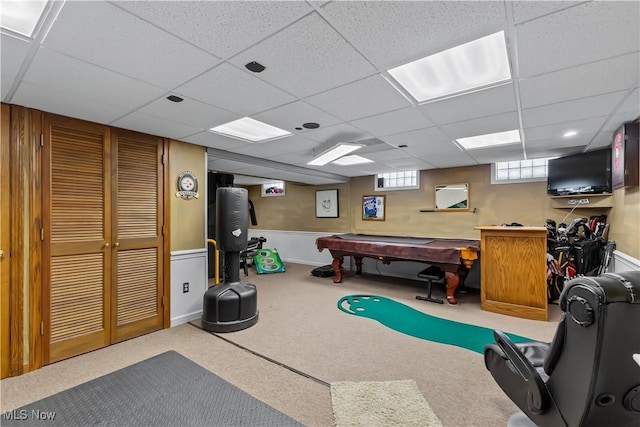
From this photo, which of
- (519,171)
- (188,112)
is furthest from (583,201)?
(188,112)

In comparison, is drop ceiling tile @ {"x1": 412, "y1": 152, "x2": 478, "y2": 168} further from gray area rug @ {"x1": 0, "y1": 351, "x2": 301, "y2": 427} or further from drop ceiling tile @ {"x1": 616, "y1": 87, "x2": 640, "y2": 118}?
gray area rug @ {"x1": 0, "y1": 351, "x2": 301, "y2": 427}

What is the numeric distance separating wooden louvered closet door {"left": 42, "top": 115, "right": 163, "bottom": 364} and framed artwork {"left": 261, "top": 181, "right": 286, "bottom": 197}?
5042 mm

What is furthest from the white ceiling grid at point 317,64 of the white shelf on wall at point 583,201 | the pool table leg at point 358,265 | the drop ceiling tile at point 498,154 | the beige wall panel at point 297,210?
the beige wall panel at point 297,210

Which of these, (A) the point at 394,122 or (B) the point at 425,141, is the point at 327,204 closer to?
(B) the point at 425,141

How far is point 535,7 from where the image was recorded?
1.27 m

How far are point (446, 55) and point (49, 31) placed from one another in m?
2.14

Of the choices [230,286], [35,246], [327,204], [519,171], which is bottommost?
[230,286]

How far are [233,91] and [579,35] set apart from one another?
6.84 ft

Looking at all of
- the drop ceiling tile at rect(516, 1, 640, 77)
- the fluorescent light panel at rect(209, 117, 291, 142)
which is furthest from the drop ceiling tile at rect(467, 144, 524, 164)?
the fluorescent light panel at rect(209, 117, 291, 142)

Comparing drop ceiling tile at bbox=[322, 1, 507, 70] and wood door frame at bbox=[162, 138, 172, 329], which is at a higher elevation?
drop ceiling tile at bbox=[322, 1, 507, 70]

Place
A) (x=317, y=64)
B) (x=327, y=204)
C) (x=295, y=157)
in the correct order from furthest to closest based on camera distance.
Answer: (x=327, y=204) < (x=295, y=157) < (x=317, y=64)

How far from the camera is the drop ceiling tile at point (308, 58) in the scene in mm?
1454

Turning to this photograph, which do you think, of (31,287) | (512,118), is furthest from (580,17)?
(31,287)

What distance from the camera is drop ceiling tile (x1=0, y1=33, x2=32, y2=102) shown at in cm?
150
